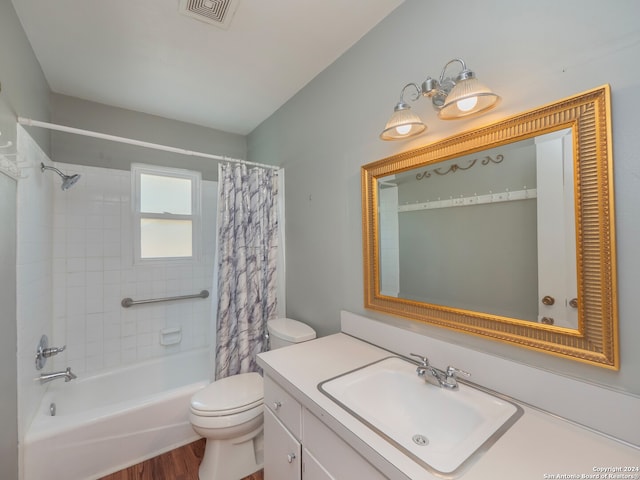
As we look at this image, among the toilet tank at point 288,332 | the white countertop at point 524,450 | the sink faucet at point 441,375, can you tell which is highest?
the sink faucet at point 441,375

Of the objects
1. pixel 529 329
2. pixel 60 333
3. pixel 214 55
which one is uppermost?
pixel 214 55

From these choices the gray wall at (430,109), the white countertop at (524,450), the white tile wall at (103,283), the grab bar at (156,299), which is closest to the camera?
the white countertop at (524,450)

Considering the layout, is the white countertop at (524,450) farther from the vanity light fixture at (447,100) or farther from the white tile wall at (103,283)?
the white tile wall at (103,283)

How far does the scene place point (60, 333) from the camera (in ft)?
6.59

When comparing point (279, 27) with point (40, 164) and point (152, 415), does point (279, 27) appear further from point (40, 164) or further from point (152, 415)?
point (152, 415)

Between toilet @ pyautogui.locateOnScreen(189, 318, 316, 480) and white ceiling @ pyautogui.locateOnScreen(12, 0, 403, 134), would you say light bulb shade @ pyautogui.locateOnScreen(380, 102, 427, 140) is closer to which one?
white ceiling @ pyautogui.locateOnScreen(12, 0, 403, 134)

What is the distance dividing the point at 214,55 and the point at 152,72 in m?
0.48

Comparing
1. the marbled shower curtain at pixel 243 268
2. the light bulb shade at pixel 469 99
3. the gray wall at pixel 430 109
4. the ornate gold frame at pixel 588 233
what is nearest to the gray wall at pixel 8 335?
the marbled shower curtain at pixel 243 268

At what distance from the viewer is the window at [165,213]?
92.2 inches

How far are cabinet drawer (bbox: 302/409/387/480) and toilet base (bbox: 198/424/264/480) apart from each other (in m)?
0.84

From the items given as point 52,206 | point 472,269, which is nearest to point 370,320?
point 472,269

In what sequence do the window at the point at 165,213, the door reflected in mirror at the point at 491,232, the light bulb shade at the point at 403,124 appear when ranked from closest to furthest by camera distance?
1. the door reflected in mirror at the point at 491,232
2. the light bulb shade at the point at 403,124
3. the window at the point at 165,213

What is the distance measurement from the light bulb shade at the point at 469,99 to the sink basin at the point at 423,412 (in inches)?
39.0

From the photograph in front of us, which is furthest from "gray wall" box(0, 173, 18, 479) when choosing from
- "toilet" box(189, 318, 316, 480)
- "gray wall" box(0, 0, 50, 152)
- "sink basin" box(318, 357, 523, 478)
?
"sink basin" box(318, 357, 523, 478)
